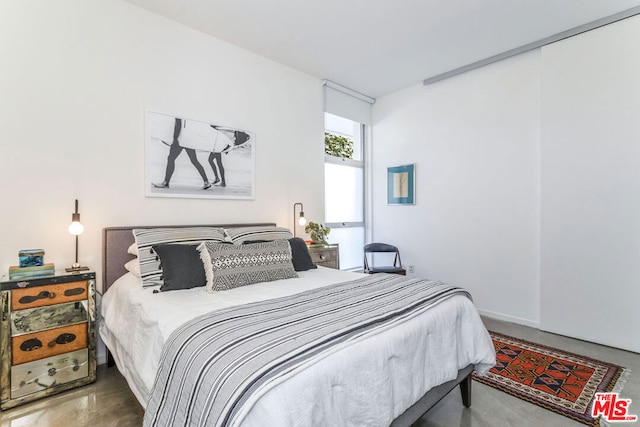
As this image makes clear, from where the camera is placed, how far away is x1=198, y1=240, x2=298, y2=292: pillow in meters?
2.04

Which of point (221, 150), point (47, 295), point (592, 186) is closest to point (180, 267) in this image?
point (47, 295)

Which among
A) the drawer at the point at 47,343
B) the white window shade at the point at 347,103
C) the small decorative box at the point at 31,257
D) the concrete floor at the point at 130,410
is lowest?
the concrete floor at the point at 130,410

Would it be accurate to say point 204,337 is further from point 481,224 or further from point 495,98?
point 495,98

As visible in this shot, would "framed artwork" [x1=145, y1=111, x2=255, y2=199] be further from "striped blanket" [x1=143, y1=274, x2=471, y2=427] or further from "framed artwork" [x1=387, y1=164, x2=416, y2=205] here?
"framed artwork" [x1=387, y1=164, x2=416, y2=205]

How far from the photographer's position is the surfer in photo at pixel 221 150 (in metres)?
2.99

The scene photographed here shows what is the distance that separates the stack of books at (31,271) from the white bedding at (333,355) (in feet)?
1.29

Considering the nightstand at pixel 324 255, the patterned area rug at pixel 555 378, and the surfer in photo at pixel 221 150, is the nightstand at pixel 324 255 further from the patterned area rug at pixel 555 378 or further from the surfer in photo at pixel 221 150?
the patterned area rug at pixel 555 378

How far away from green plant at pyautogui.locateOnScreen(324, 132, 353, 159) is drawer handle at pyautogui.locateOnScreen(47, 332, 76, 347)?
3.25 meters

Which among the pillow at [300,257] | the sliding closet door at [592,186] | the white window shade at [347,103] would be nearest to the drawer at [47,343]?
the pillow at [300,257]

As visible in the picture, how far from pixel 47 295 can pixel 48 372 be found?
0.48 metres

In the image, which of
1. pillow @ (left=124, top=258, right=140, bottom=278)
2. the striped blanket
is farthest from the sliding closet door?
pillow @ (left=124, top=258, right=140, bottom=278)

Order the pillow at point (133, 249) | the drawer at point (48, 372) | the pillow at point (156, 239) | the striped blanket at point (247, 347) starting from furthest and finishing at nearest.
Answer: the pillow at point (133, 249) → the pillow at point (156, 239) → the drawer at point (48, 372) → the striped blanket at point (247, 347)

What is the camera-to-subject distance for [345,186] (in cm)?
455

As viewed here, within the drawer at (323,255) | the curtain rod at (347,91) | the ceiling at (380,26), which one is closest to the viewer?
the ceiling at (380,26)
